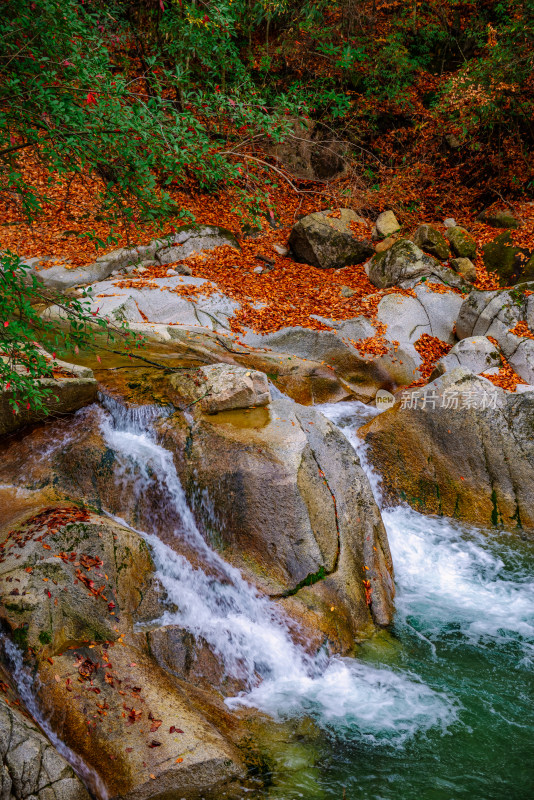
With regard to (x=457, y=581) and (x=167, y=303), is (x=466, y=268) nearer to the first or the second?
(x=167, y=303)

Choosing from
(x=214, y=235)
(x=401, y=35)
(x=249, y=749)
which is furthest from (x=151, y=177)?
(x=401, y=35)

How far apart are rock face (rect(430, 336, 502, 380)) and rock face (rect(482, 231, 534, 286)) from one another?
3.08m

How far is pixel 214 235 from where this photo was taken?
13766 mm

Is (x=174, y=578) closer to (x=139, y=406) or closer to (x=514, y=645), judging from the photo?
(x=139, y=406)

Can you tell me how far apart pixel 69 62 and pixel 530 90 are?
13.1 metres

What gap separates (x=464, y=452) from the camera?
24.6 feet

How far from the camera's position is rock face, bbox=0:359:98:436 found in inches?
223

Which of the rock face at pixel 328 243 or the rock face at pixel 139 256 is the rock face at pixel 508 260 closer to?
the rock face at pixel 328 243

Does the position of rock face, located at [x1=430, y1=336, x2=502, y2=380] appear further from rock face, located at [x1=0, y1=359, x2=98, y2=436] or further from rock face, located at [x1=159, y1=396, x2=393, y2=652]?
rock face, located at [x1=0, y1=359, x2=98, y2=436]

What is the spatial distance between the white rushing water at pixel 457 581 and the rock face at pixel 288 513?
1.56 feet

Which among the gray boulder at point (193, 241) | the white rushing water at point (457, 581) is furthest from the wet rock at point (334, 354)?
the gray boulder at point (193, 241)

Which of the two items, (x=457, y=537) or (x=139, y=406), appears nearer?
(x=139, y=406)

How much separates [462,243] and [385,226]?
6.74 feet

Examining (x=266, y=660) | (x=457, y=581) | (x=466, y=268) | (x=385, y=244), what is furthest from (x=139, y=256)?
(x=266, y=660)
